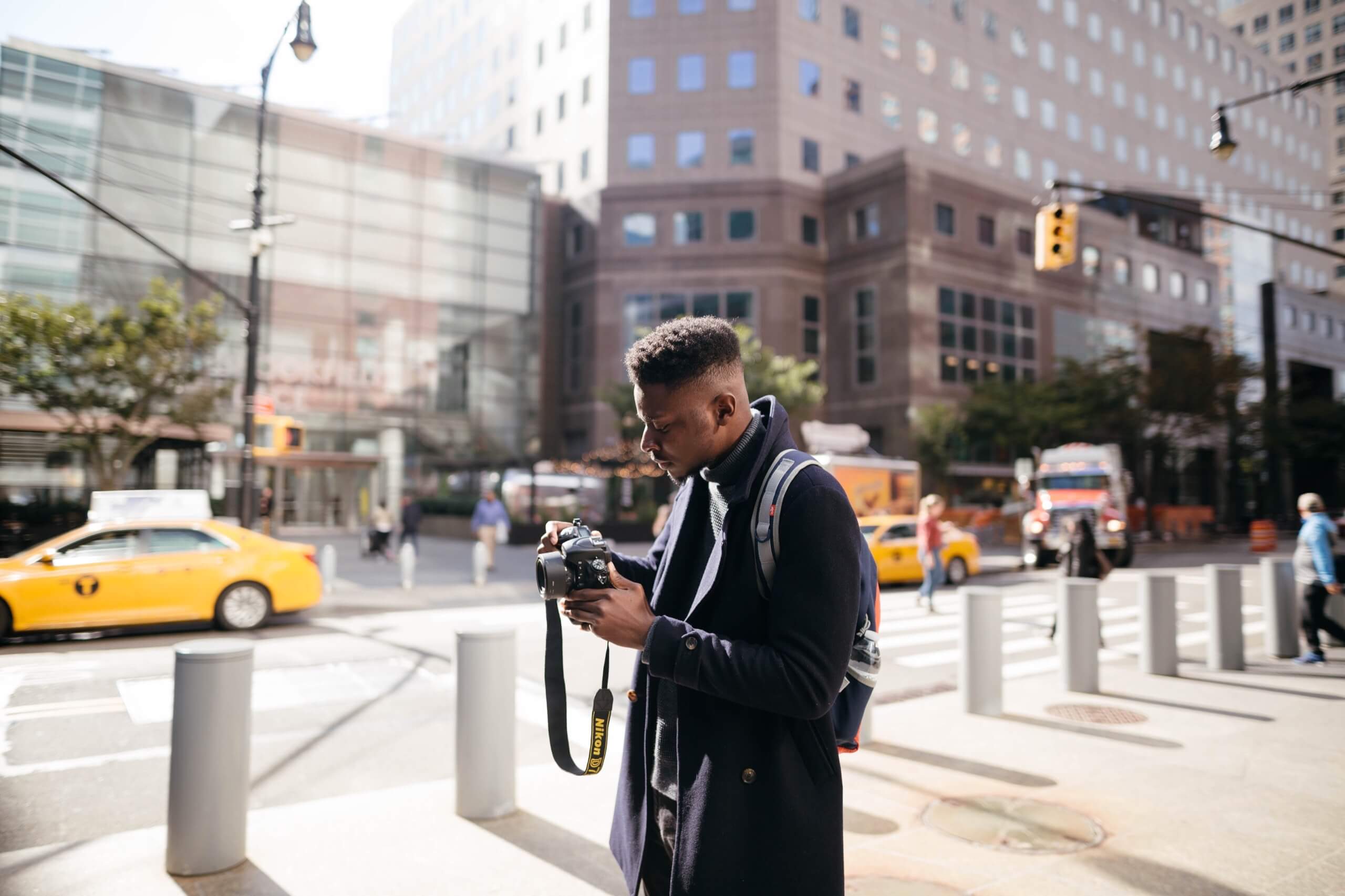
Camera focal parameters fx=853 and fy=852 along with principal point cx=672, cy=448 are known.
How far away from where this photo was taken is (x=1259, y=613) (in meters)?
14.0

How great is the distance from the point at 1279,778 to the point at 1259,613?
1091 centimetres

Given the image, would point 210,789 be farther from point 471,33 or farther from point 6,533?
point 471,33

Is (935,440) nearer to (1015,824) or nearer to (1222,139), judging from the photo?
(1222,139)

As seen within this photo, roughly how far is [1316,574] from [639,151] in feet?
129

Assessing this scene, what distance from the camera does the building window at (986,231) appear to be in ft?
140

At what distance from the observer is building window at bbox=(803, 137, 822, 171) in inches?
1718

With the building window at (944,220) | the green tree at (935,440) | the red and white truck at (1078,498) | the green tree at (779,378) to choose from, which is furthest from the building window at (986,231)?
the red and white truck at (1078,498)

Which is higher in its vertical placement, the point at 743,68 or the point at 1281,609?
the point at 743,68

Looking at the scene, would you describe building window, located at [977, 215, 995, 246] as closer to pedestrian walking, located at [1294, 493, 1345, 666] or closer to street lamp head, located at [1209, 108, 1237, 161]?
street lamp head, located at [1209, 108, 1237, 161]

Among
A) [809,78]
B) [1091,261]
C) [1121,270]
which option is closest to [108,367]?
[809,78]

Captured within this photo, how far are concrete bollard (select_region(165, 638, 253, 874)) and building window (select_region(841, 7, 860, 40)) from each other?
155 ft

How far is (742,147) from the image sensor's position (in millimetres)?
42969

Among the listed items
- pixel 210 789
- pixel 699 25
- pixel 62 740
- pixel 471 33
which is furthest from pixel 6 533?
pixel 471 33

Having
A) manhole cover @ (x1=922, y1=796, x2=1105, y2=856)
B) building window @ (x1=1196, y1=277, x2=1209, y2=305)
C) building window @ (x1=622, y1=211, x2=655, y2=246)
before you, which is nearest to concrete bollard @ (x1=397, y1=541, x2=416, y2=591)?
manhole cover @ (x1=922, y1=796, x2=1105, y2=856)
